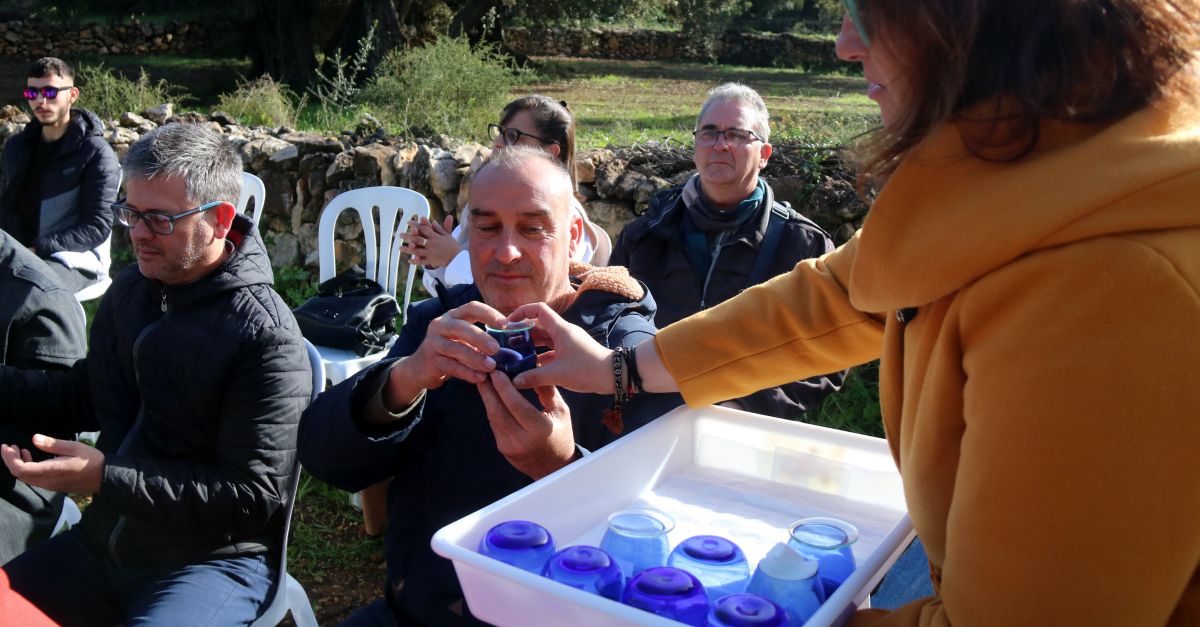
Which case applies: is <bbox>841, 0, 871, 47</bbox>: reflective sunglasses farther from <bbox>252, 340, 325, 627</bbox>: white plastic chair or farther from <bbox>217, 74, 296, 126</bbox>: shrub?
<bbox>217, 74, 296, 126</bbox>: shrub

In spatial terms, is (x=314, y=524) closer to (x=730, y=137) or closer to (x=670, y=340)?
(x=730, y=137)

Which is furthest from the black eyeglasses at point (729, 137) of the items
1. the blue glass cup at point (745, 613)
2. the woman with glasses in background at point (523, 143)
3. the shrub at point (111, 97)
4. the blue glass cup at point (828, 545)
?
the shrub at point (111, 97)

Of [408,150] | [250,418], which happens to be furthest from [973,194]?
[408,150]

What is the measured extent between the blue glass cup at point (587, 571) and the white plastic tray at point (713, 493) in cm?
6

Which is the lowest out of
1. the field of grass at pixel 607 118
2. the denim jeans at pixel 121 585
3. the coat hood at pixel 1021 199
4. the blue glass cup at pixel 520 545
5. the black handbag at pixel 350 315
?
the field of grass at pixel 607 118

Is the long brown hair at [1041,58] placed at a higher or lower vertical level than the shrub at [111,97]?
higher

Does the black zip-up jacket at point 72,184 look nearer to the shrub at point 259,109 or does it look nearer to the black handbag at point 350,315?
the black handbag at point 350,315

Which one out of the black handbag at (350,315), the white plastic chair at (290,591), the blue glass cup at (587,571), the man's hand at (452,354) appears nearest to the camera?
the blue glass cup at (587,571)

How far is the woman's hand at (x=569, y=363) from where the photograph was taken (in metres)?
1.78

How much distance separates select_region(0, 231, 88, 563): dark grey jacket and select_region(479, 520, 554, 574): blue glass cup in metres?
2.06

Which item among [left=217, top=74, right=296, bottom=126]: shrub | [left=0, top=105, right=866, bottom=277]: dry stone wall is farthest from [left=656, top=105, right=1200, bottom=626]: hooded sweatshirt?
[left=217, top=74, right=296, bottom=126]: shrub

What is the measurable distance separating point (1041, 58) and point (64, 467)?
7.45 ft

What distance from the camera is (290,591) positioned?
269 centimetres

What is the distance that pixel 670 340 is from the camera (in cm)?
171
